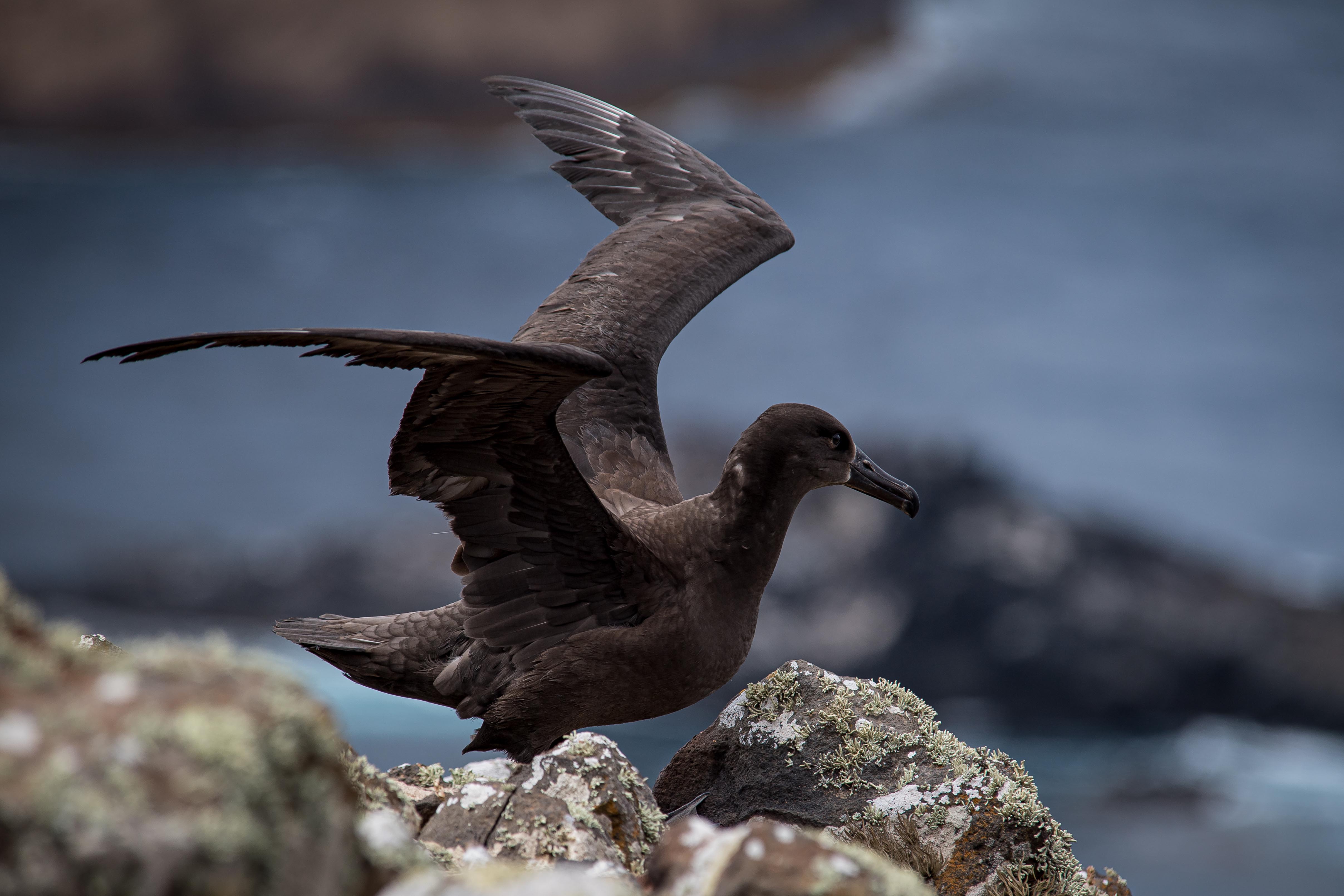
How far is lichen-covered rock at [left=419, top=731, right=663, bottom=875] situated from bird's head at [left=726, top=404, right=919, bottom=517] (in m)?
1.31

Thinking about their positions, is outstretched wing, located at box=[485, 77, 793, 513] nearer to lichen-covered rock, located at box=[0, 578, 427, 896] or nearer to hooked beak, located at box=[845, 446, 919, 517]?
hooked beak, located at box=[845, 446, 919, 517]

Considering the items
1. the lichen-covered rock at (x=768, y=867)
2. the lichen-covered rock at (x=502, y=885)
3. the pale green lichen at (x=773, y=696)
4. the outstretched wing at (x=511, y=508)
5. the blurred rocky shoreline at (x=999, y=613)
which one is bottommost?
the lichen-covered rock at (x=502, y=885)

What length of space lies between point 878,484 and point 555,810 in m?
2.07

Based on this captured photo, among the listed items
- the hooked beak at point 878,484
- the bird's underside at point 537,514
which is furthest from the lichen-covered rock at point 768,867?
the hooked beak at point 878,484

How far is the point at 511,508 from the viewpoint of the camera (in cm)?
455

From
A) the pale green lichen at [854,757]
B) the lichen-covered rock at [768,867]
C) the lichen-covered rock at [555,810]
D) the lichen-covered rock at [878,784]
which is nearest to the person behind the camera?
the lichen-covered rock at [768,867]

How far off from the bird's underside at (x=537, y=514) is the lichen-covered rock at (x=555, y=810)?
0.32m

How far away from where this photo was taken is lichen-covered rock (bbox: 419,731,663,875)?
378 cm

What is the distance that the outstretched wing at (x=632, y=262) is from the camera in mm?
5672

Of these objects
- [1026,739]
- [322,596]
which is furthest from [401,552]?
[1026,739]

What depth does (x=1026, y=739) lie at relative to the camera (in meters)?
13.9

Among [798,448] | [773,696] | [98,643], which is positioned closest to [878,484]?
[798,448]

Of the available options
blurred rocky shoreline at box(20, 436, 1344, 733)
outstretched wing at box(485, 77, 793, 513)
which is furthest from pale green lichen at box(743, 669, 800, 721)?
blurred rocky shoreline at box(20, 436, 1344, 733)

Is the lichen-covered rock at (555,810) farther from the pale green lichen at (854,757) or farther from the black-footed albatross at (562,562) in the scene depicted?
the pale green lichen at (854,757)
